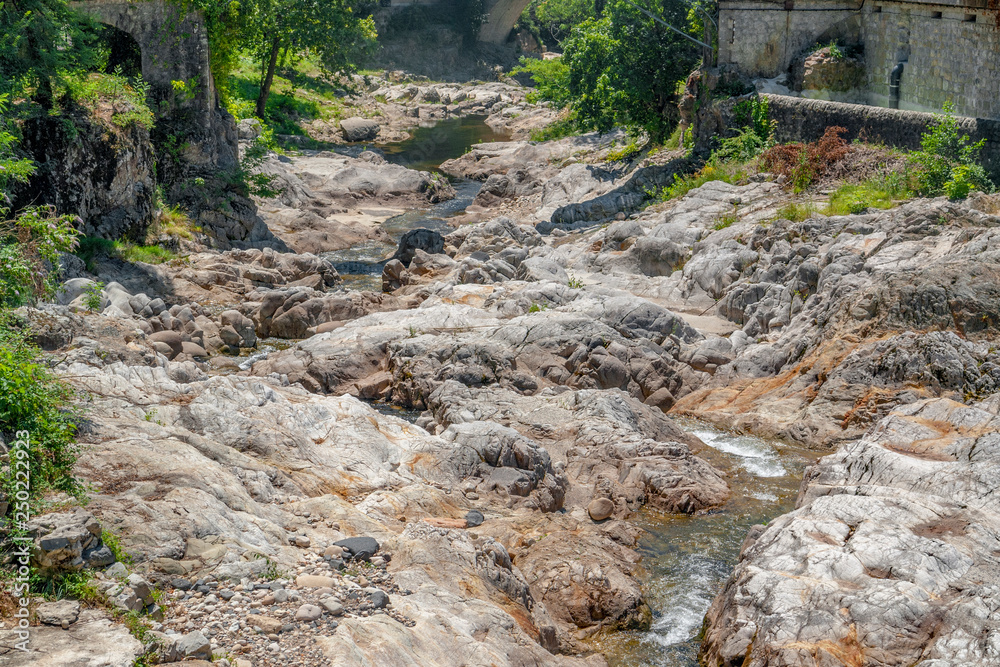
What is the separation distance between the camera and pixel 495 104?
184 feet

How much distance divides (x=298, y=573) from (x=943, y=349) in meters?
10.1

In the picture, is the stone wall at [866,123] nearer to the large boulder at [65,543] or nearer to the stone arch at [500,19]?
the large boulder at [65,543]

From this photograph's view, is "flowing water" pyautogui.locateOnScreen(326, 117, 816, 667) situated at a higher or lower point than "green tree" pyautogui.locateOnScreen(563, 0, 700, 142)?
lower

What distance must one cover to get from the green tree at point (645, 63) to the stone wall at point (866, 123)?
20.3 ft

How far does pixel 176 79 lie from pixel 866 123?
1738cm

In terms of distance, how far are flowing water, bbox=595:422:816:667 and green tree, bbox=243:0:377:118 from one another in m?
28.0

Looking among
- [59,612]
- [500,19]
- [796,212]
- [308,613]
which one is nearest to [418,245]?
[796,212]

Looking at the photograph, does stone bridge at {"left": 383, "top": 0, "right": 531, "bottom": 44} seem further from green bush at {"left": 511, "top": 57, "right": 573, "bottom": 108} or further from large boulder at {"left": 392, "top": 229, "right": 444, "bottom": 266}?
large boulder at {"left": 392, "top": 229, "right": 444, "bottom": 266}

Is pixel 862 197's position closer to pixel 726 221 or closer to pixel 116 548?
pixel 726 221

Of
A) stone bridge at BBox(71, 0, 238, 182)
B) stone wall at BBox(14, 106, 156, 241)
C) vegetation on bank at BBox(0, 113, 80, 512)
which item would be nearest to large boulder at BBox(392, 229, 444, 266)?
stone bridge at BBox(71, 0, 238, 182)

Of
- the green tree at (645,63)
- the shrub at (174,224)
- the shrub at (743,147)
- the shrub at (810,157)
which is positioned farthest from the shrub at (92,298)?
the green tree at (645,63)

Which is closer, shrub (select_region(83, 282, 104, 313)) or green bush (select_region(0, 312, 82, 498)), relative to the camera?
green bush (select_region(0, 312, 82, 498))

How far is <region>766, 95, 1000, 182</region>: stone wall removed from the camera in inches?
746

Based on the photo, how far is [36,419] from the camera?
27.9 feet
